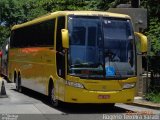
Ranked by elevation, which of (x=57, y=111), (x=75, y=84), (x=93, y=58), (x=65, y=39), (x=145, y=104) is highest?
(x=65, y=39)

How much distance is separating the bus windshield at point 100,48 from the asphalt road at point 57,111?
123 centimetres

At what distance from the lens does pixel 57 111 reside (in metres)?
16.4

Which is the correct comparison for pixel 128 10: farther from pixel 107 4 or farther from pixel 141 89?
pixel 107 4

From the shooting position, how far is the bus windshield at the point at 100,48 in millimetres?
15812

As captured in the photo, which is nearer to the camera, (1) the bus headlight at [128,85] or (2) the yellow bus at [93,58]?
(2) the yellow bus at [93,58]

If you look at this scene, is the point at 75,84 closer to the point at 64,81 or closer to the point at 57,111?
the point at 64,81

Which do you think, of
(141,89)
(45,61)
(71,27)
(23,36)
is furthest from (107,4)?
(71,27)

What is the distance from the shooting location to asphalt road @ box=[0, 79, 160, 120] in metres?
14.9

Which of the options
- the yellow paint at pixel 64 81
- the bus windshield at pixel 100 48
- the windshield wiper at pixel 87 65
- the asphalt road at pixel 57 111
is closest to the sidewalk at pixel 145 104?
the asphalt road at pixel 57 111

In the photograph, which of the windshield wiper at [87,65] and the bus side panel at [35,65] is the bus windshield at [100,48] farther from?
the bus side panel at [35,65]

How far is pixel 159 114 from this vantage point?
15734 mm

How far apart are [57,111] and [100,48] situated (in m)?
2.41

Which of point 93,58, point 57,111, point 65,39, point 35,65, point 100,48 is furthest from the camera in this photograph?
point 35,65

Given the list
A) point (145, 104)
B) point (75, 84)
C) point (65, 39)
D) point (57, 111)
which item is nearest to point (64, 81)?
point (75, 84)
